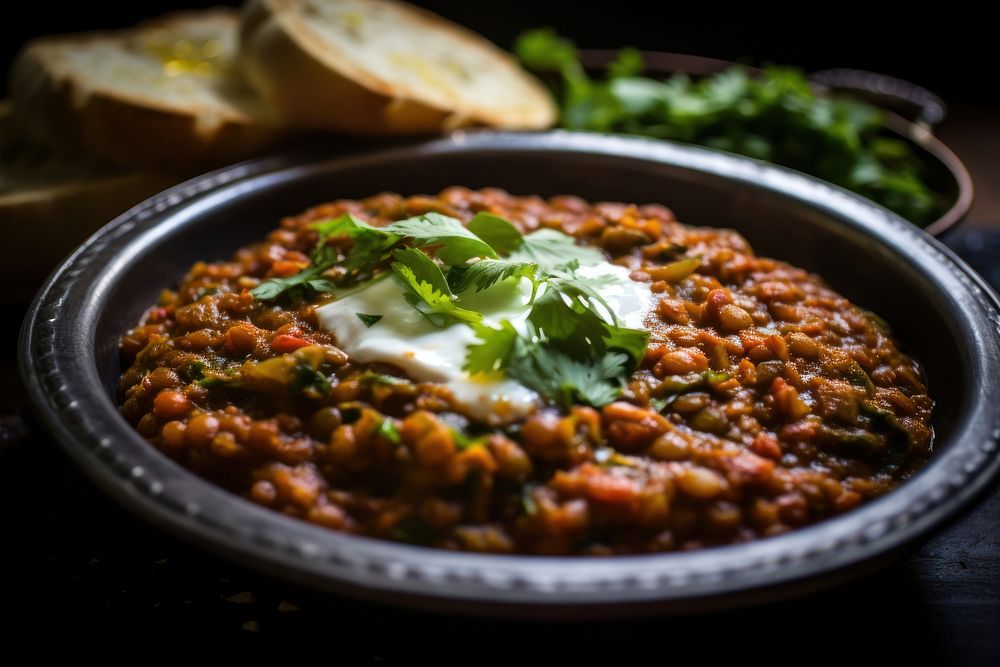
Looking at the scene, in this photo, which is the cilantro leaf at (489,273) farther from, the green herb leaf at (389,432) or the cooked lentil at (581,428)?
the green herb leaf at (389,432)

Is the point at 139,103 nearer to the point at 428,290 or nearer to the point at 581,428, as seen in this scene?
the point at 428,290

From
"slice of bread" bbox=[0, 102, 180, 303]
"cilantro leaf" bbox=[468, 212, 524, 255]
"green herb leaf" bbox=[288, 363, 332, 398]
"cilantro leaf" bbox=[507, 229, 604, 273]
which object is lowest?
"slice of bread" bbox=[0, 102, 180, 303]

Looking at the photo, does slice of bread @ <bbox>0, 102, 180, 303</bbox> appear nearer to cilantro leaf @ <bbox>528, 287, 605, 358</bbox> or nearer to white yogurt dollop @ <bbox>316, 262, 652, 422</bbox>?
white yogurt dollop @ <bbox>316, 262, 652, 422</bbox>

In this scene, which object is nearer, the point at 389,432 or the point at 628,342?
the point at 389,432

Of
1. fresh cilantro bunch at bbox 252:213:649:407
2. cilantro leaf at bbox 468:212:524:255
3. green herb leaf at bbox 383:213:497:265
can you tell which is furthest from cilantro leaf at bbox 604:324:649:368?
cilantro leaf at bbox 468:212:524:255

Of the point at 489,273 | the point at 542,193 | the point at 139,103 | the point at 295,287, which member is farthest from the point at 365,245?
the point at 139,103

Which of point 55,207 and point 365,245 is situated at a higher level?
point 365,245
